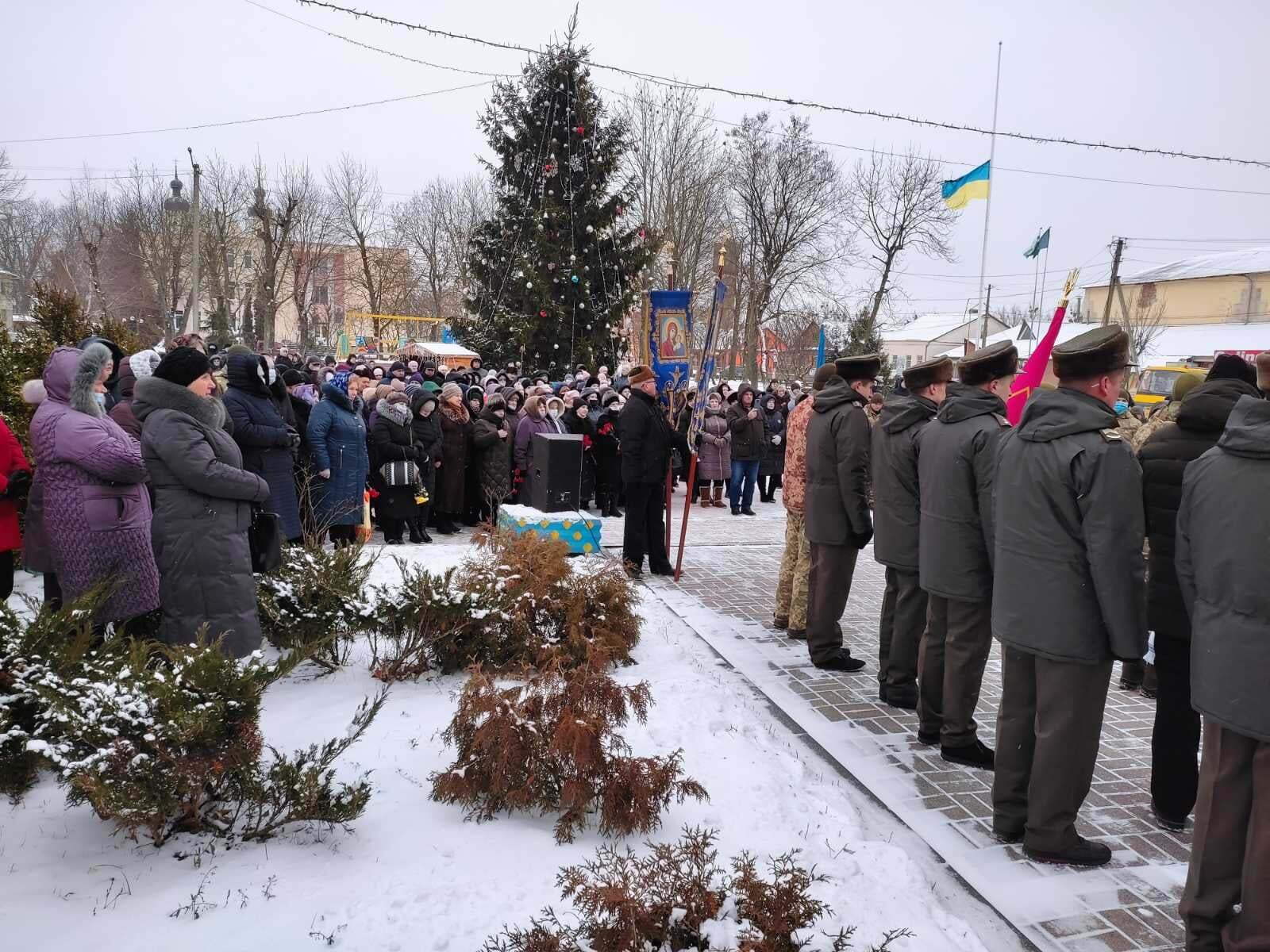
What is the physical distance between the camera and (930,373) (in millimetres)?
5465

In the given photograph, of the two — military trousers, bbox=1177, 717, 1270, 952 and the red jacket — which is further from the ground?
the red jacket

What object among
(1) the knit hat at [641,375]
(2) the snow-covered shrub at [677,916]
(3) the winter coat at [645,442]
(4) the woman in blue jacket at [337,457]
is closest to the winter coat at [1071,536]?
(2) the snow-covered shrub at [677,916]

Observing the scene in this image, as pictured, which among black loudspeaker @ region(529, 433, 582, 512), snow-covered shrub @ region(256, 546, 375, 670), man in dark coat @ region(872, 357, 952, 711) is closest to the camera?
snow-covered shrub @ region(256, 546, 375, 670)

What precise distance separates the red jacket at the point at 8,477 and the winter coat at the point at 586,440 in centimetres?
762

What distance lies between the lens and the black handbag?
5.16 m

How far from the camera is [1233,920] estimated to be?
289 centimetres

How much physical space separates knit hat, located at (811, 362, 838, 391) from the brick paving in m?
2.06

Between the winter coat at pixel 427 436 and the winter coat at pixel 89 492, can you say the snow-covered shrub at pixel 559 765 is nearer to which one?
the winter coat at pixel 89 492

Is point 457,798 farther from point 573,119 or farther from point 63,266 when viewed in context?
point 63,266

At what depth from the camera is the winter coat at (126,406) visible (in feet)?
19.7

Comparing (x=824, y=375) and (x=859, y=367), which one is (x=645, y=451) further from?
(x=859, y=367)

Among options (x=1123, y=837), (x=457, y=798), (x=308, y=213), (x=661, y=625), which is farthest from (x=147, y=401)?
(x=308, y=213)

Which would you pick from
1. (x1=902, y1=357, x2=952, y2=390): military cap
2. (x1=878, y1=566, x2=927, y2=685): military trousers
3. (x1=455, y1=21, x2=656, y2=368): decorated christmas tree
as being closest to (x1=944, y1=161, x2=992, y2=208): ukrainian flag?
→ (x1=455, y1=21, x2=656, y2=368): decorated christmas tree

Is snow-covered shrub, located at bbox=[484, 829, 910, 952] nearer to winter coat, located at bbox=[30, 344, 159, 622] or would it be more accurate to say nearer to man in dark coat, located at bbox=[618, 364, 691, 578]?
winter coat, located at bbox=[30, 344, 159, 622]
